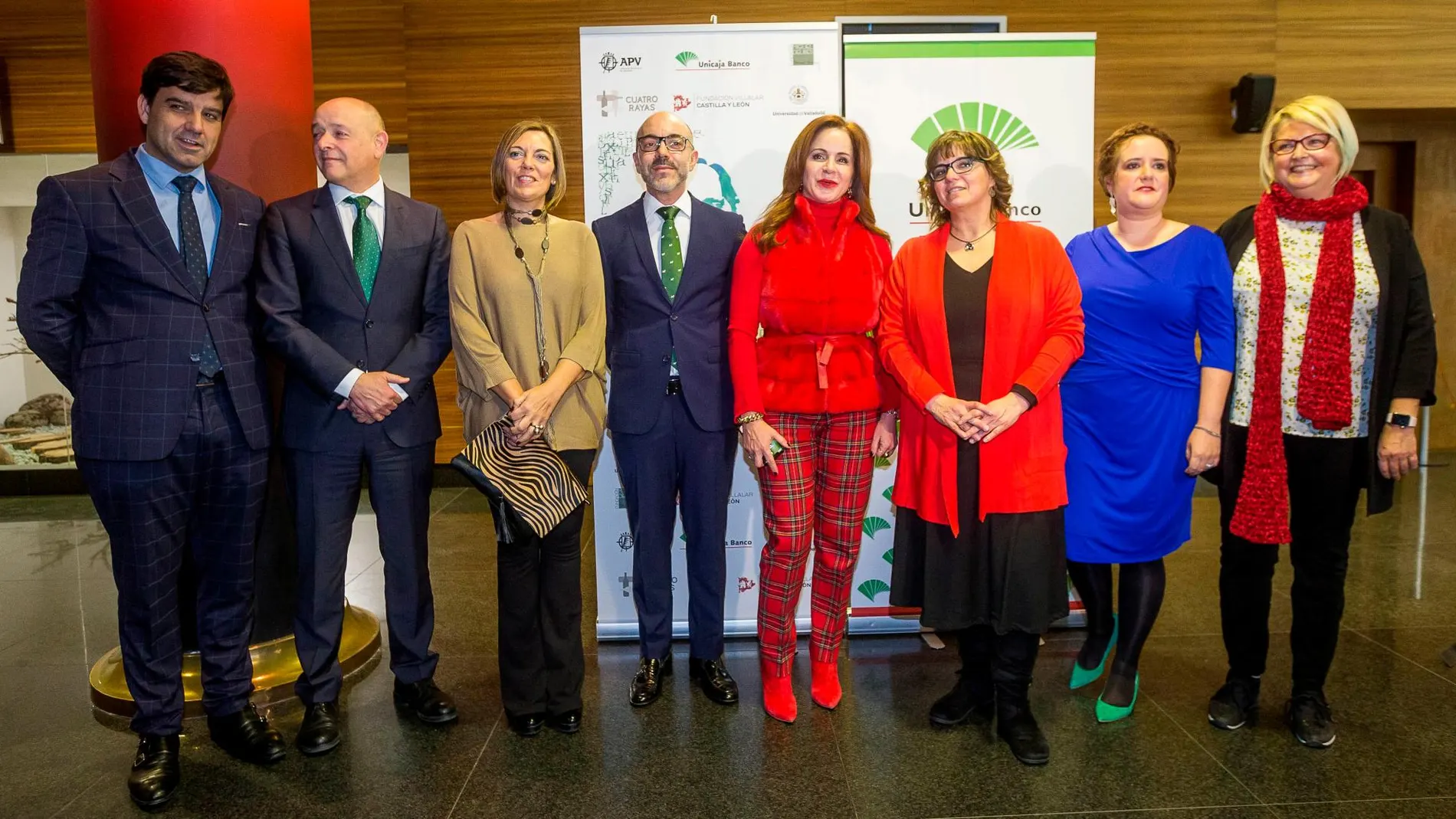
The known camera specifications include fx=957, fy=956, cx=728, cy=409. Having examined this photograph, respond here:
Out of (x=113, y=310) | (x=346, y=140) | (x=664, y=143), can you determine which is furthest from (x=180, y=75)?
(x=664, y=143)

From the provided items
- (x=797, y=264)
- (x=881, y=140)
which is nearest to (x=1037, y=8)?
(x=881, y=140)

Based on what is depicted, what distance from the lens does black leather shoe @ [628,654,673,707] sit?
3.07 metres

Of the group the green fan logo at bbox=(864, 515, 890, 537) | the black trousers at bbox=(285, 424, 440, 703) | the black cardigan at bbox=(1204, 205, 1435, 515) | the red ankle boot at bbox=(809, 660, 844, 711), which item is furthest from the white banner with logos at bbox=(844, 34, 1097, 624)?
the black trousers at bbox=(285, 424, 440, 703)

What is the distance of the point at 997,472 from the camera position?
2592 millimetres

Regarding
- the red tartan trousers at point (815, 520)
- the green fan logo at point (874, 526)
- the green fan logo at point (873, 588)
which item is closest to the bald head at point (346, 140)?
the red tartan trousers at point (815, 520)

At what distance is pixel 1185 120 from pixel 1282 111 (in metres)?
4.15

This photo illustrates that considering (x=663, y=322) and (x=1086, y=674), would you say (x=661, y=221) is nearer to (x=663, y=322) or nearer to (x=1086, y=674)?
(x=663, y=322)

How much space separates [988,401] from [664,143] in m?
1.23

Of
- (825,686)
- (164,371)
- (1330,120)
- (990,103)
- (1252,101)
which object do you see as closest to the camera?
(164,371)

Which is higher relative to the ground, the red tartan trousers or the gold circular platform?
the red tartan trousers

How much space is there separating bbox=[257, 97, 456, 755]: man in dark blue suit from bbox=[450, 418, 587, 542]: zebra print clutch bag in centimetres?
30

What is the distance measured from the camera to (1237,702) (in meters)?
2.88

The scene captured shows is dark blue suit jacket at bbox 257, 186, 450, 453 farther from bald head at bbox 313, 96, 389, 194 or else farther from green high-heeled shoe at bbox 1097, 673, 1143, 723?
green high-heeled shoe at bbox 1097, 673, 1143, 723

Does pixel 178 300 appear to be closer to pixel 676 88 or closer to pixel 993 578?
pixel 676 88
